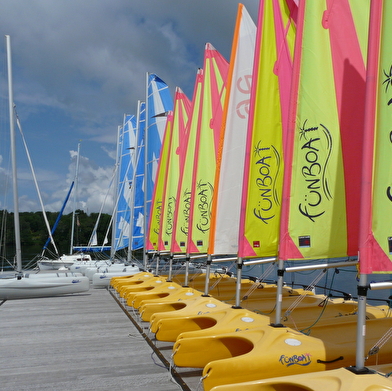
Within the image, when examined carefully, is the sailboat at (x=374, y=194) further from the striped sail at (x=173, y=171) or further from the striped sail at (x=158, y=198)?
the striped sail at (x=158, y=198)

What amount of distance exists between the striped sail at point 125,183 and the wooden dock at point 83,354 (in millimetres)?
10489

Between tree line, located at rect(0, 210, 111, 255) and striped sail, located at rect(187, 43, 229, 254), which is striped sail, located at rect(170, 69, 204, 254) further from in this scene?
tree line, located at rect(0, 210, 111, 255)

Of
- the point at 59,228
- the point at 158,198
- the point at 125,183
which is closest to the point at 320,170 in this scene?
the point at 158,198

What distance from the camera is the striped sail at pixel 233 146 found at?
7.04m

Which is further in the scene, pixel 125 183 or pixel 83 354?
A: pixel 125 183

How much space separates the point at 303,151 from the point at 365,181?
4.71 feet

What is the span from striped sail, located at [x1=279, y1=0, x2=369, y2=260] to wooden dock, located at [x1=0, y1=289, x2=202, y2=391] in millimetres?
1993

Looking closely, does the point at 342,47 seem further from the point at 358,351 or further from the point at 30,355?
the point at 30,355

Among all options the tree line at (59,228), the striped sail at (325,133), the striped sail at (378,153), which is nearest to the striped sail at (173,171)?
the striped sail at (325,133)

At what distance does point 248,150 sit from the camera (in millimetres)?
6109

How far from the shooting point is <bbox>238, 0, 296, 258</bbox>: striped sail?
5.86m

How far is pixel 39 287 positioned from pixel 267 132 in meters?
8.38

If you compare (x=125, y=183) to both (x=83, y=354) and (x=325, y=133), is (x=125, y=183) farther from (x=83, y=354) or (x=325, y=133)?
(x=325, y=133)

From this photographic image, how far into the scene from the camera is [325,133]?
15.4 ft
